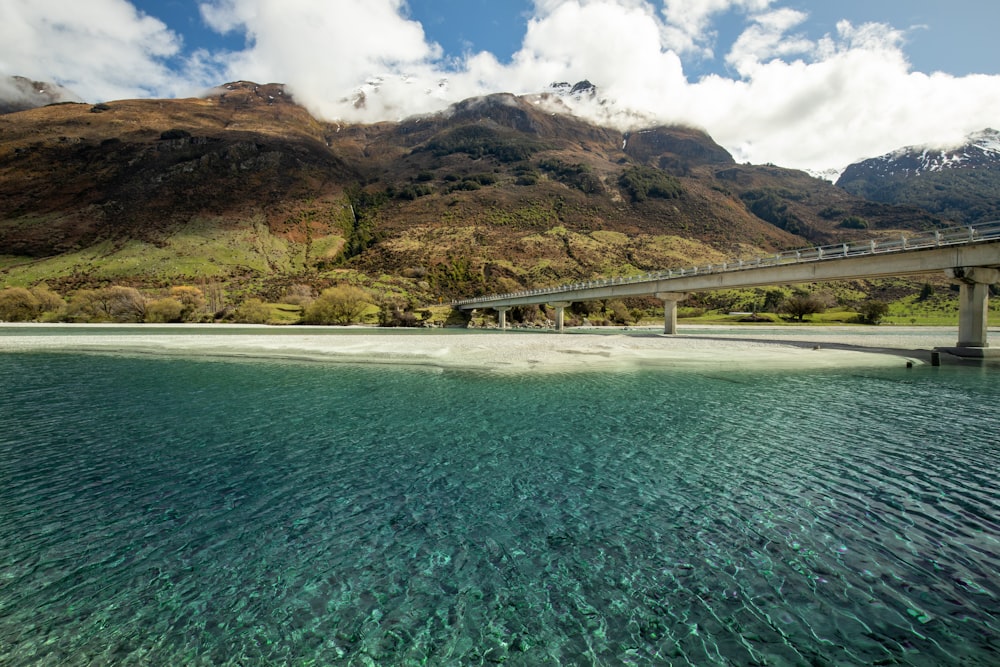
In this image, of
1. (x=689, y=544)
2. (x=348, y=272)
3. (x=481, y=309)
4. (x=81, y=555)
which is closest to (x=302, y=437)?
(x=81, y=555)

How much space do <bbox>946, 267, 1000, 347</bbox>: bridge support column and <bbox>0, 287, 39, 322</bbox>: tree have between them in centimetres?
16526

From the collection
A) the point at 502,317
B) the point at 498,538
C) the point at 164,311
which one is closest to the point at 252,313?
the point at 164,311

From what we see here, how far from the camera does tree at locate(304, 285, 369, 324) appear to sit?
349ft

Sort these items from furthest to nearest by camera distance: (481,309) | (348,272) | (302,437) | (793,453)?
(348,272) → (481,309) → (302,437) → (793,453)

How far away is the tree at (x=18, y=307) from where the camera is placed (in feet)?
343

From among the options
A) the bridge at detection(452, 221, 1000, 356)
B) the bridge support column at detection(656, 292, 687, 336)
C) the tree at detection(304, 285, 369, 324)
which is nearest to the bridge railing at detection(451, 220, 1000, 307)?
the bridge at detection(452, 221, 1000, 356)

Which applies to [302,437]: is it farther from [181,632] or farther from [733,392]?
[733,392]

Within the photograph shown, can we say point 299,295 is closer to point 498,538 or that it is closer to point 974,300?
point 498,538

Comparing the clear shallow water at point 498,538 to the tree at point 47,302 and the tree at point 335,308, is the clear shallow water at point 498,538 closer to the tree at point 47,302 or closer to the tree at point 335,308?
the tree at point 335,308

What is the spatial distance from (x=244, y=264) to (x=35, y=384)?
15646 cm

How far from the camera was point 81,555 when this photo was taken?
757 cm

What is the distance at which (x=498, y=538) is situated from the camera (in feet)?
27.2

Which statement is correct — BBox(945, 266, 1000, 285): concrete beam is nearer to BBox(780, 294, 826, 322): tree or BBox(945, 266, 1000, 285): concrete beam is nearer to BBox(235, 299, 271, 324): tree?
BBox(780, 294, 826, 322): tree

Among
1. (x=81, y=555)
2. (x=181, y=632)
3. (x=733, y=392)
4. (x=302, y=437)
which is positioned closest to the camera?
(x=181, y=632)
